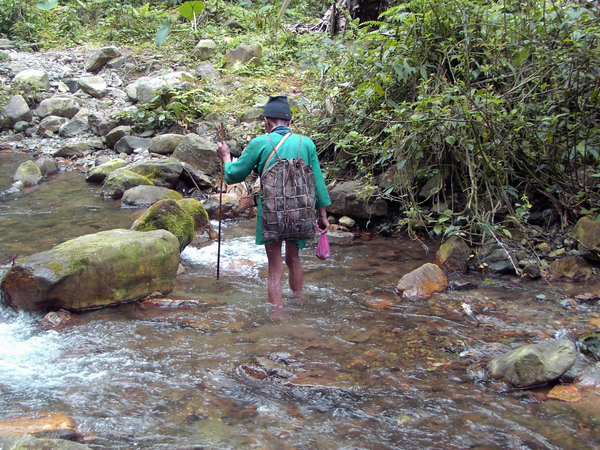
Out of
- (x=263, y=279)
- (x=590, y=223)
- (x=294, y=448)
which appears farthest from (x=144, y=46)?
(x=294, y=448)

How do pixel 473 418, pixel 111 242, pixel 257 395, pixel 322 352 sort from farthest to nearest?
1. pixel 111 242
2. pixel 322 352
3. pixel 257 395
4. pixel 473 418

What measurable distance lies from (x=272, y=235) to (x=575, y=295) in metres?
3.20

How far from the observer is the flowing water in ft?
9.87

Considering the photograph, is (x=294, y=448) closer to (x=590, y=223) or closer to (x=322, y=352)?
(x=322, y=352)

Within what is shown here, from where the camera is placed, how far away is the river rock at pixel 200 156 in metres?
10.4

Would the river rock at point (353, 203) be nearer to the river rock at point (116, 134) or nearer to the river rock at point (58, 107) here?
the river rock at point (116, 134)

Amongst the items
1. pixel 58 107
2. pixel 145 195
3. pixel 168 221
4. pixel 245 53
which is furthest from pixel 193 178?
pixel 58 107

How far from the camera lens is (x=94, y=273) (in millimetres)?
4738

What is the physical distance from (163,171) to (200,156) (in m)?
1.00

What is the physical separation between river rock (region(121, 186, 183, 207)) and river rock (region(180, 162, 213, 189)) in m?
0.91

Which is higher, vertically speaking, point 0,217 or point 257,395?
point 0,217

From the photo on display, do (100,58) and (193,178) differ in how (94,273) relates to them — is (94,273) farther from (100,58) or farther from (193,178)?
(100,58)

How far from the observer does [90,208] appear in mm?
8852

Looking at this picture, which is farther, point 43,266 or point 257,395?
point 43,266
